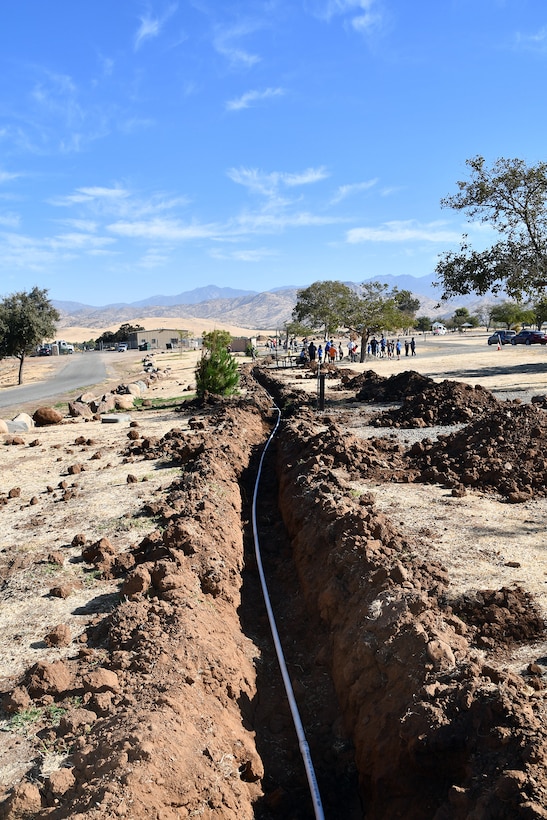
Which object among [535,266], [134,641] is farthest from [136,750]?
[535,266]

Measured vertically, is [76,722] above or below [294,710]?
above

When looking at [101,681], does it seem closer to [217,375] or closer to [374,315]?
[217,375]

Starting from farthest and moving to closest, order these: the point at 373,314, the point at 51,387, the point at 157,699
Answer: the point at 373,314
the point at 51,387
the point at 157,699

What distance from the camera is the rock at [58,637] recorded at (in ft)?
18.3

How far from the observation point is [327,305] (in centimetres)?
5719

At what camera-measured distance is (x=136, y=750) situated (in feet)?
11.8

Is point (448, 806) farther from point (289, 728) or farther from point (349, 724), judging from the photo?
point (289, 728)

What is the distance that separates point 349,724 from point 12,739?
2.31 metres

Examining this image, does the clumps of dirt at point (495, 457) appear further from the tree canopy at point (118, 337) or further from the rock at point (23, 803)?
the tree canopy at point (118, 337)

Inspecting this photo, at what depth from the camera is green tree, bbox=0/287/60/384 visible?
40.2 metres

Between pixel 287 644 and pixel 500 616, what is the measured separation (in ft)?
6.47

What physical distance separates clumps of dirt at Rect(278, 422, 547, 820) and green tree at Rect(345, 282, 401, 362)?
34429 mm

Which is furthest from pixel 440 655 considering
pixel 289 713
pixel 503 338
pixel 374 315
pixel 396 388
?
pixel 503 338

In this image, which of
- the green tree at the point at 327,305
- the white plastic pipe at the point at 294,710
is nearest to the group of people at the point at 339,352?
the green tree at the point at 327,305
